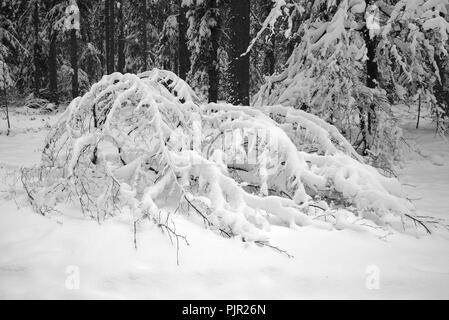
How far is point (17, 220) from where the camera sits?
12.7ft

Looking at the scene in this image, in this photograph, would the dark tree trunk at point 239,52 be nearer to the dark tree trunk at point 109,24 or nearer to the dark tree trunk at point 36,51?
the dark tree trunk at point 109,24

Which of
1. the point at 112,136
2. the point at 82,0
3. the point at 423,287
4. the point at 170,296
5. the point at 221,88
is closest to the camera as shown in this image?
the point at 170,296

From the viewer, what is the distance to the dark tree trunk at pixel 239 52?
22.9 feet

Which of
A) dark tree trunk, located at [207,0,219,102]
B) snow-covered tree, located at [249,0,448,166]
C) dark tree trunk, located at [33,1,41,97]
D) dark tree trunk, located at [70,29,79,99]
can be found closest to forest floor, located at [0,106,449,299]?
snow-covered tree, located at [249,0,448,166]

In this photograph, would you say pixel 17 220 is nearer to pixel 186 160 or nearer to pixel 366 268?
pixel 186 160

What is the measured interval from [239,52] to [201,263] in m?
4.70

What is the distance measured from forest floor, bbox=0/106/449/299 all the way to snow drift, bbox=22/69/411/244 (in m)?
0.19

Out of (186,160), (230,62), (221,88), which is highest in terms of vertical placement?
(230,62)

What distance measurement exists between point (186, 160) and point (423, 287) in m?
2.46

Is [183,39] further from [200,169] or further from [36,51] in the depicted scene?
[36,51]

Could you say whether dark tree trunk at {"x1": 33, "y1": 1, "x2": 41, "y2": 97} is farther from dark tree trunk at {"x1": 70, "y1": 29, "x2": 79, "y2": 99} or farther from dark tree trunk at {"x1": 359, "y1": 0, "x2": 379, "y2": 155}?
dark tree trunk at {"x1": 359, "y1": 0, "x2": 379, "y2": 155}

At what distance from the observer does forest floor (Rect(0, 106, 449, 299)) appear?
2.92m
